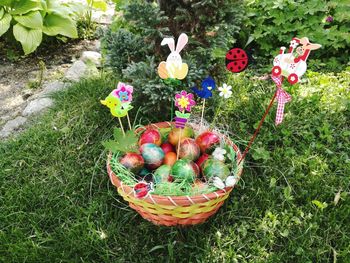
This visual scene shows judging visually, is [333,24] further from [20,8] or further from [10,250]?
[10,250]

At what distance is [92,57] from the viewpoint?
3945mm

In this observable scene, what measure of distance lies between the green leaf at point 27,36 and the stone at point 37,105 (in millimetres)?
617

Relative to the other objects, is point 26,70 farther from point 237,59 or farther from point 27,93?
point 237,59

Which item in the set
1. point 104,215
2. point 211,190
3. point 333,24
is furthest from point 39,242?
point 333,24

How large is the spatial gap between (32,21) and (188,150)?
2250 millimetres

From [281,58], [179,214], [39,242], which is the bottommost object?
[39,242]

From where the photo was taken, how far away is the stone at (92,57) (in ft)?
12.7

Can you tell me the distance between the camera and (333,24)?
3.84 meters

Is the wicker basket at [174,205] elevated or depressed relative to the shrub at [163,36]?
depressed

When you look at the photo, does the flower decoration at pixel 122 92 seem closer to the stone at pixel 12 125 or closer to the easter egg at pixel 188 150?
the easter egg at pixel 188 150

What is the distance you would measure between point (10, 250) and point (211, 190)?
1.20m

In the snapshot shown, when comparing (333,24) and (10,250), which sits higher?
(333,24)

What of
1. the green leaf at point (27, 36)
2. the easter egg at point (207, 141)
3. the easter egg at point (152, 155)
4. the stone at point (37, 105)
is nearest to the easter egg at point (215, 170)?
the easter egg at point (207, 141)

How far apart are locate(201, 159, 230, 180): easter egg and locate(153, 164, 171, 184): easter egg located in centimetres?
21
